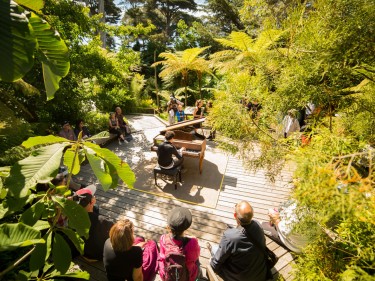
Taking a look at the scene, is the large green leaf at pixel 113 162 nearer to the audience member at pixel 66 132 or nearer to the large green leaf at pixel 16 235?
the large green leaf at pixel 16 235

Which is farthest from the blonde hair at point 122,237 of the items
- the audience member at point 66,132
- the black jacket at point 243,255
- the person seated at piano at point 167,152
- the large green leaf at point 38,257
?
the audience member at point 66,132

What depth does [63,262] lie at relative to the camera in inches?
37.4

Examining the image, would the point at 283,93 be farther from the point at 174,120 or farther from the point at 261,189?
the point at 174,120

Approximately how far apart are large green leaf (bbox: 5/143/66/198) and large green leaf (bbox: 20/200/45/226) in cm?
27

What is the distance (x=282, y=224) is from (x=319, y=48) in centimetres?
243

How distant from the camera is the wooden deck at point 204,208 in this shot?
3.67 m

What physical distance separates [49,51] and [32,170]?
443 millimetres

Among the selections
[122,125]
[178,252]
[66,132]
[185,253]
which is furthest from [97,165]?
[122,125]

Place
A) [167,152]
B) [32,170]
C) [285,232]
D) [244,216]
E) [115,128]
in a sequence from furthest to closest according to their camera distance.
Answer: [115,128], [167,152], [285,232], [244,216], [32,170]

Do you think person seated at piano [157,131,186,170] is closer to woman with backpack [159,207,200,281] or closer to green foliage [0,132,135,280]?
woman with backpack [159,207,200,281]

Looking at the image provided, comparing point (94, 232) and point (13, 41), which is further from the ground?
point (13, 41)

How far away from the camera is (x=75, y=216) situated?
0.94m

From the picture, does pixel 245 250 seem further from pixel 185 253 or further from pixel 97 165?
pixel 97 165

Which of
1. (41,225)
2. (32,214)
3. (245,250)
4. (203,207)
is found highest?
(32,214)
